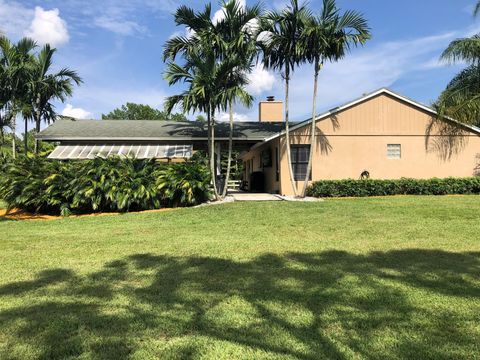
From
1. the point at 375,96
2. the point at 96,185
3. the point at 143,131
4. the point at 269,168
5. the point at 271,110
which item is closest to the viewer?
the point at 96,185

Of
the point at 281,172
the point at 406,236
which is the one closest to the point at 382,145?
the point at 281,172

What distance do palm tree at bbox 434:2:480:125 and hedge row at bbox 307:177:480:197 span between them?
8.97 ft

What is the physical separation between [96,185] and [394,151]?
12213 mm

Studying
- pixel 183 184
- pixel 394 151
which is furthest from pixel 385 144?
pixel 183 184

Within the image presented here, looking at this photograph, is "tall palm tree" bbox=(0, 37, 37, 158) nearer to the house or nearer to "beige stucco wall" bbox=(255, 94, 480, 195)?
the house

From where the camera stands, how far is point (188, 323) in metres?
3.68

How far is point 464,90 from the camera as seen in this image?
669 inches

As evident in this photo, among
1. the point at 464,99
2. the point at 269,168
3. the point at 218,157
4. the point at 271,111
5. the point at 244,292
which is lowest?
the point at 244,292

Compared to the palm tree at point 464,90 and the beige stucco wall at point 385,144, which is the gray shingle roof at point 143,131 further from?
the palm tree at point 464,90

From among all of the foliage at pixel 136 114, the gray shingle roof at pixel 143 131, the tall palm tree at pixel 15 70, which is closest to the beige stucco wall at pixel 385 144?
the gray shingle roof at pixel 143 131

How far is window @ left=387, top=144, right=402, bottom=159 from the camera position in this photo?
17422 millimetres

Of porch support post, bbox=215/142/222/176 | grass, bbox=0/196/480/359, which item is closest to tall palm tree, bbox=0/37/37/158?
porch support post, bbox=215/142/222/176

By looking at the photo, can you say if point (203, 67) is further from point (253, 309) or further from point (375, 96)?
point (253, 309)

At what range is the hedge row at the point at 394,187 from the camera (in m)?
15.9
